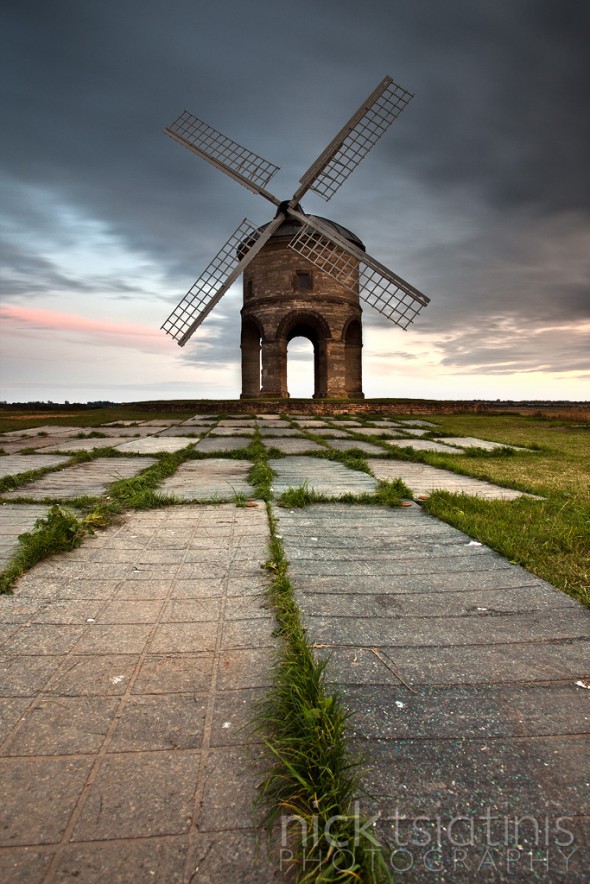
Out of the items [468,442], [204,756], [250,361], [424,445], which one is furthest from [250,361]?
[204,756]

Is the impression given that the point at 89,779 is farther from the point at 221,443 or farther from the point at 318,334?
the point at 318,334

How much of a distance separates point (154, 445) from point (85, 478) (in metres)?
2.95

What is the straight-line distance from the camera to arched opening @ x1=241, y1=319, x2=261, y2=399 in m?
27.7

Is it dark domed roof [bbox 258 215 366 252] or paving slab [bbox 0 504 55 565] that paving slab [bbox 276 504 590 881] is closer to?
paving slab [bbox 0 504 55 565]

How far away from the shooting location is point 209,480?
4980 millimetres

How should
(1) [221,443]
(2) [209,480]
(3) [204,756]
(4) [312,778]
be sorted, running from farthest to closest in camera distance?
(1) [221,443] < (2) [209,480] < (3) [204,756] < (4) [312,778]

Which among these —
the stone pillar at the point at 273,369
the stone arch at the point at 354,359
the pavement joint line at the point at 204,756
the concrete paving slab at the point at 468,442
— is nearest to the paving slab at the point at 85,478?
the pavement joint line at the point at 204,756

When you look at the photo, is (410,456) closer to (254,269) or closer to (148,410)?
(148,410)

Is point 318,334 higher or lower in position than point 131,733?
higher

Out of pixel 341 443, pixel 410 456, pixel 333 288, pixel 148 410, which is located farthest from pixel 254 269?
pixel 410 456

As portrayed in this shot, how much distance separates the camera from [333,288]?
25.3m

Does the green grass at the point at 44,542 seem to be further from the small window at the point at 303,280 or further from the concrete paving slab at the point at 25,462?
the small window at the point at 303,280

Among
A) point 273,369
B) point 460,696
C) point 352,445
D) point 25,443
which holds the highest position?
point 273,369

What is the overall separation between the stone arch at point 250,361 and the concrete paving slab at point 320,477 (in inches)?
853
